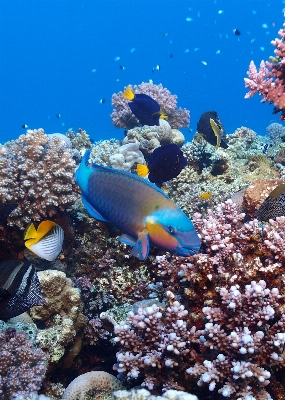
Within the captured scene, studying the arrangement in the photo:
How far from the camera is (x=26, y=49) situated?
131 meters

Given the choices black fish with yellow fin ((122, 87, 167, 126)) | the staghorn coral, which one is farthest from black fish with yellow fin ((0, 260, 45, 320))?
black fish with yellow fin ((122, 87, 167, 126))

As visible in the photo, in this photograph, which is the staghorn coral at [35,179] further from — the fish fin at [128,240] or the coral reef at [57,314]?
the fish fin at [128,240]

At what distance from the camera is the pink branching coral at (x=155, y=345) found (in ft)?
7.63

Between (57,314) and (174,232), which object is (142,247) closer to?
(174,232)

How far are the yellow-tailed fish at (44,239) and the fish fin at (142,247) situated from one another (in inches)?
64.5

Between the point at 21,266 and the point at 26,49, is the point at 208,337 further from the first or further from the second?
the point at 26,49

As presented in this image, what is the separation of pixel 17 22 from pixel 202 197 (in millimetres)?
154484

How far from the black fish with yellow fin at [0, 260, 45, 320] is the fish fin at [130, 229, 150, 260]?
1179 millimetres

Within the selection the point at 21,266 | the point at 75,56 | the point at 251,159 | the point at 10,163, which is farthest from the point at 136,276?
the point at 75,56

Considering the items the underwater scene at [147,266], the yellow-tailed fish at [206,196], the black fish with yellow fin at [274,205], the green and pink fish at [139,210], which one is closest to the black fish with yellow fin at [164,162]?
the underwater scene at [147,266]

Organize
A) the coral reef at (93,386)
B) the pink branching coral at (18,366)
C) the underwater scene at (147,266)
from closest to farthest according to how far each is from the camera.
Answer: the underwater scene at (147,266) → the pink branching coral at (18,366) → the coral reef at (93,386)

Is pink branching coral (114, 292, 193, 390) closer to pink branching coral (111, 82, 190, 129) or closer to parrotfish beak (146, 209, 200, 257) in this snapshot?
parrotfish beak (146, 209, 200, 257)

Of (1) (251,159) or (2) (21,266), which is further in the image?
(1) (251,159)

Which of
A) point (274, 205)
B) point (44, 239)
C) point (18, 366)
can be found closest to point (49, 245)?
point (44, 239)
